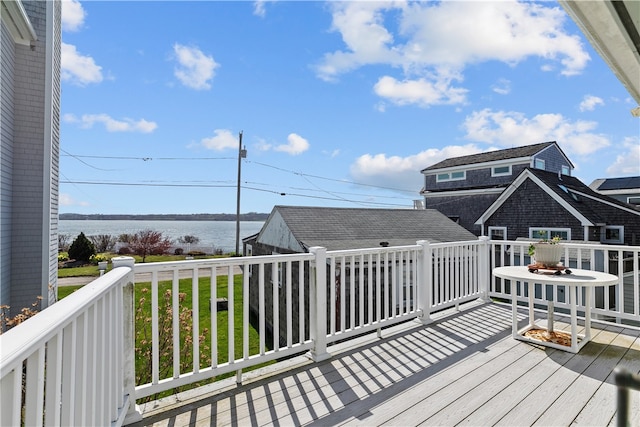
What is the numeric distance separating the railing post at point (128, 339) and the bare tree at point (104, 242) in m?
22.9

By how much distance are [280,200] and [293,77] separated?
15.5m

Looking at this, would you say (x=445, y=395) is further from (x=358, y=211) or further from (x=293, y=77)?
(x=293, y=77)

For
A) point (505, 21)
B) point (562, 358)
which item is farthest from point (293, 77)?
point (562, 358)

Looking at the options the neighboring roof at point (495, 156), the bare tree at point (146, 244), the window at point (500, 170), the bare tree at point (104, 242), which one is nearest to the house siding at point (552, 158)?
the neighboring roof at point (495, 156)

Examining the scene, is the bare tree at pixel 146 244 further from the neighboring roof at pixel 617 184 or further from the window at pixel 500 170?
the neighboring roof at pixel 617 184

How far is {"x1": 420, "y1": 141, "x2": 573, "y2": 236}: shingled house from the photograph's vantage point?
19.1m

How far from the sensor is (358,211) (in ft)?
36.5

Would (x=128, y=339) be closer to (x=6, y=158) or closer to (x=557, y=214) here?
(x=6, y=158)

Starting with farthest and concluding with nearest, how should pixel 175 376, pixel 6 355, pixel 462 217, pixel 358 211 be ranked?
pixel 462 217, pixel 358 211, pixel 175 376, pixel 6 355

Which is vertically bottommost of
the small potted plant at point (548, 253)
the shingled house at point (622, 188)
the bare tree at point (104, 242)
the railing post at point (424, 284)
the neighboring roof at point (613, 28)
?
the bare tree at point (104, 242)

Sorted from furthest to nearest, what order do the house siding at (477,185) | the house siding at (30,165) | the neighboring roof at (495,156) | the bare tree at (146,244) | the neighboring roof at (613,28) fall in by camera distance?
1. the bare tree at (146,244)
2. the house siding at (477,185)
3. the neighboring roof at (495,156)
4. the house siding at (30,165)
5. the neighboring roof at (613,28)

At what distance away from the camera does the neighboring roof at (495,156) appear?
18.9 m

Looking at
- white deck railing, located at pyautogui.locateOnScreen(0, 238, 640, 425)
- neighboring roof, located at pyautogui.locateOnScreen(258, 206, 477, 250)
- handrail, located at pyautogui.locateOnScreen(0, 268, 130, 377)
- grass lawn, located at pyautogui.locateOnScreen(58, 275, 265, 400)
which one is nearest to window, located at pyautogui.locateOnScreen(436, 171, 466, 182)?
neighboring roof, located at pyautogui.locateOnScreen(258, 206, 477, 250)

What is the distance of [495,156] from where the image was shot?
2030 centimetres
